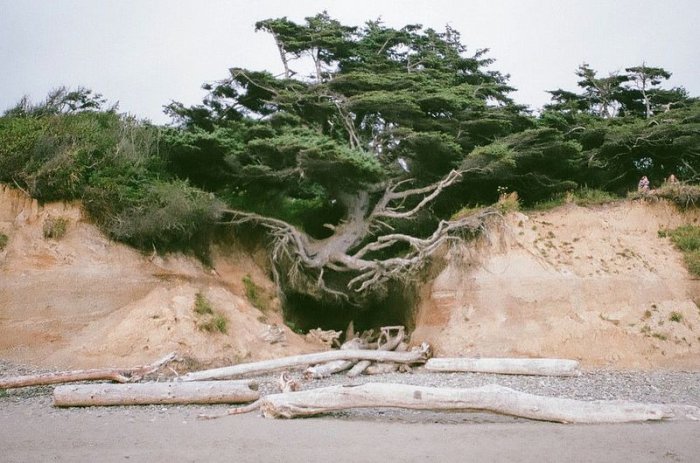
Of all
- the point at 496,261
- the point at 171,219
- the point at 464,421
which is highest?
the point at 171,219

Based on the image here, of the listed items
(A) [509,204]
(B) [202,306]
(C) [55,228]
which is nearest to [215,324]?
(B) [202,306]

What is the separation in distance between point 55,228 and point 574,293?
52.1ft

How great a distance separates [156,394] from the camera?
11.1 m

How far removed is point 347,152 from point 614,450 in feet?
38.5

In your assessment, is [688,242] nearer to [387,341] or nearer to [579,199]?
[579,199]

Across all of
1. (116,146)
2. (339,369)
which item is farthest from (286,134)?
(339,369)

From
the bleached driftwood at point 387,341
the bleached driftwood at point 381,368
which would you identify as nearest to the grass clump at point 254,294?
the bleached driftwood at point 387,341

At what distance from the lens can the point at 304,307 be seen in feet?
72.8

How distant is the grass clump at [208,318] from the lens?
53.6 feet

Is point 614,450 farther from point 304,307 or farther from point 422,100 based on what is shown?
point 304,307

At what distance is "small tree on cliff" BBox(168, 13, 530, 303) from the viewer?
18.2m

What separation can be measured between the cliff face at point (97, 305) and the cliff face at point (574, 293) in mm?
5475

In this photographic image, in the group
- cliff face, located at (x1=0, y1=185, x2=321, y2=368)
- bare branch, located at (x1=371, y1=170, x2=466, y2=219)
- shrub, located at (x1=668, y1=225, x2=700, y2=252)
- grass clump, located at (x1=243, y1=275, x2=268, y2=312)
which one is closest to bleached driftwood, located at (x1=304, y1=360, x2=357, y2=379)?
cliff face, located at (x1=0, y1=185, x2=321, y2=368)

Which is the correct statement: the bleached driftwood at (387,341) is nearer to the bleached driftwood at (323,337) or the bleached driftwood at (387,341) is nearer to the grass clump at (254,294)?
the bleached driftwood at (323,337)
